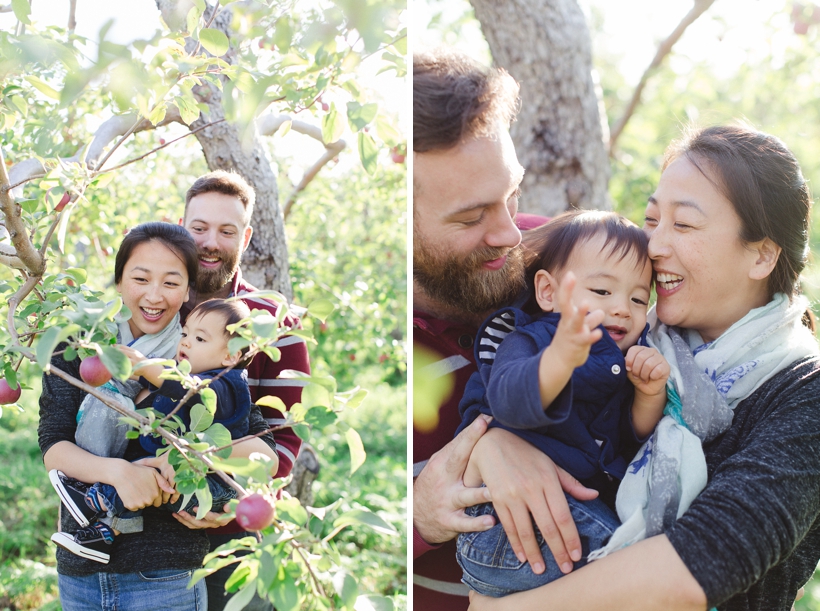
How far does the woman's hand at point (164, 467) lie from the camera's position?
4.79 ft

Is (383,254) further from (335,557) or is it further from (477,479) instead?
(335,557)

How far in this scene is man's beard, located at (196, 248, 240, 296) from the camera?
1.81 metres

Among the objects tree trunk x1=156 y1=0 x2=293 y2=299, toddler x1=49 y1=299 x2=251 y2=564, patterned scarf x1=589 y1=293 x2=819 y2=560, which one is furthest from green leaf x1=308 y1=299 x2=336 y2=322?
tree trunk x1=156 y1=0 x2=293 y2=299

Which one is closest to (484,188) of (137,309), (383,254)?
(137,309)

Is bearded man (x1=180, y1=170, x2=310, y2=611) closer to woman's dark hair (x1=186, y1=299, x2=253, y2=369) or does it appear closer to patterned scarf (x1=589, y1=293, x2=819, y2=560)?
woman's dark hair (x1=186, y1=299, x2=253, y2=369)

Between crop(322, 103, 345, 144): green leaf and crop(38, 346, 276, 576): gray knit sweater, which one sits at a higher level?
crop(322, 103, 345, 144): green leaf

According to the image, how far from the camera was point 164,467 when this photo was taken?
146cm

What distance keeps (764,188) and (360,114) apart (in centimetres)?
89

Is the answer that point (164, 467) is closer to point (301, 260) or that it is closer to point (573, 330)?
point (573, 330)

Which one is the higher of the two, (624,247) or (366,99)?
(366,99)

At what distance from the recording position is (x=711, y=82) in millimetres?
9492

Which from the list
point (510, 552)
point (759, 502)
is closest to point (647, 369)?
point (759, 502)

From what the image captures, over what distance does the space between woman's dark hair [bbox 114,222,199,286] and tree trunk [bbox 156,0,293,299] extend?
0.90 metres

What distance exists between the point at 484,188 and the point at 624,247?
1.12 ft
